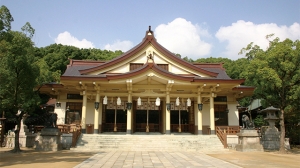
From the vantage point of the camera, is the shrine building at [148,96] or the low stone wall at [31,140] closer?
the low stone wall at [31,140]

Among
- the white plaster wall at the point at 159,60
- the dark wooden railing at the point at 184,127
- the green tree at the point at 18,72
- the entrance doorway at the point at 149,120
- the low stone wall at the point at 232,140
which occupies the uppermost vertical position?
the white plaster wall at the point at 159,60

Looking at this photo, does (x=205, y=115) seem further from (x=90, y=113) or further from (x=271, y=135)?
(x=90, y=113)

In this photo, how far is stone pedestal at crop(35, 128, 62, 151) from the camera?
46.1ft

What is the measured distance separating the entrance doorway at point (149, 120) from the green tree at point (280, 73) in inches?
314

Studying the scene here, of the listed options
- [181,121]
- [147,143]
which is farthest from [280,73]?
[147,143]

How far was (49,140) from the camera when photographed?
14195 millimetres

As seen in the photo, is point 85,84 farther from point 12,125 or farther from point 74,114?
point 12,125

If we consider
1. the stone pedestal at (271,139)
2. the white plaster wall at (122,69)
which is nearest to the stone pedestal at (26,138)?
the white plaster wall at (122,69)

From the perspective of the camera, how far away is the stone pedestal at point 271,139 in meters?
16.6

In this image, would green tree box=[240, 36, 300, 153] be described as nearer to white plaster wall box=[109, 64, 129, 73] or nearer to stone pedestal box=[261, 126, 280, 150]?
stone pedestal box=[261, 126, 280, 150]

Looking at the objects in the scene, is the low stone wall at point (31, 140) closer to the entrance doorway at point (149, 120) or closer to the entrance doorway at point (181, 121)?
the entrance doorway at point (149, 120)

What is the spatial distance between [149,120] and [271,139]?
9211mm

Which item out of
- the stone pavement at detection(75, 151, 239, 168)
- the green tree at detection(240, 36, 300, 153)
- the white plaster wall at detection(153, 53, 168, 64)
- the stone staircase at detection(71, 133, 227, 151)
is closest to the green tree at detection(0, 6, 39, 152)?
the stone staircase at detection(71, 133, 227, 151)

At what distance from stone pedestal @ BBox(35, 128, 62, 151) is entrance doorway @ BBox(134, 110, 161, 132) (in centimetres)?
709
